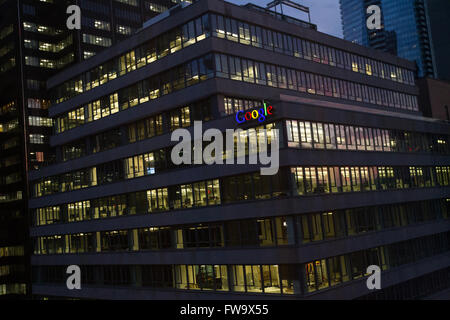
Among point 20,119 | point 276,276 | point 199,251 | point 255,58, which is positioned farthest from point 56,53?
point 276,276

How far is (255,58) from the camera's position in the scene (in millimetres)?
49312

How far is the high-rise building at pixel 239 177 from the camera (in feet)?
134

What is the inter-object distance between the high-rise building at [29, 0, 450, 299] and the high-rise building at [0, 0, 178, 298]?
1323 centimetres

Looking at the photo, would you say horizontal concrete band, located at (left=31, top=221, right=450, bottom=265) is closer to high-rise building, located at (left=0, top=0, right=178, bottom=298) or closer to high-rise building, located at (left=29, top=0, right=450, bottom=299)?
high-rise building, located at (left=29, top=0, right=450, bottom=299)

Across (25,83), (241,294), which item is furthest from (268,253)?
(25,83)

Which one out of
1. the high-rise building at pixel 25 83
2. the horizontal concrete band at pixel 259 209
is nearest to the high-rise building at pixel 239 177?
the horizontal concrete band at pixel 259 209

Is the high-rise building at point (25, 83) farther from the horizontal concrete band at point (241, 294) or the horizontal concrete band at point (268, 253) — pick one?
the horizontal concrete band at point (268, 253)

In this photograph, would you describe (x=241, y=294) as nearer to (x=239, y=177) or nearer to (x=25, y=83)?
(x=239, y=177)

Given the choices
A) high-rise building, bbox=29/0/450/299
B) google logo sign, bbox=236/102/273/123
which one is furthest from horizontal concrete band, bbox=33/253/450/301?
google logo sign, bbox=236/102/273/123
